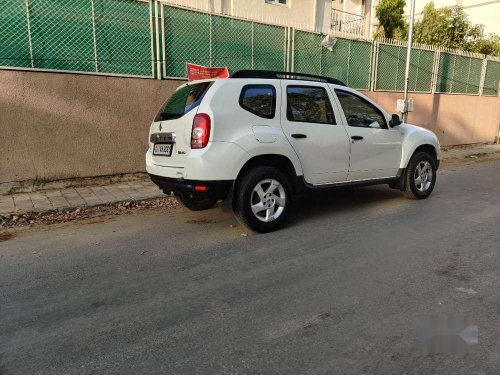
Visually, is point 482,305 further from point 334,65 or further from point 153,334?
point 334,65

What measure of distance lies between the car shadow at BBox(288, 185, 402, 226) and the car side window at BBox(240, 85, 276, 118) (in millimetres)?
1372

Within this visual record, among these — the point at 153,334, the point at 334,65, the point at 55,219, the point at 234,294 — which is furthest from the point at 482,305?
the point at 334,65

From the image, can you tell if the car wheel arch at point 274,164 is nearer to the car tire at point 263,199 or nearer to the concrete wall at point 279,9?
the car tire at point 263,199

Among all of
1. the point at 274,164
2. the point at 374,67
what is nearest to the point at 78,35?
the point at 274,164

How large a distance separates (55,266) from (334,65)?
904 centimetres

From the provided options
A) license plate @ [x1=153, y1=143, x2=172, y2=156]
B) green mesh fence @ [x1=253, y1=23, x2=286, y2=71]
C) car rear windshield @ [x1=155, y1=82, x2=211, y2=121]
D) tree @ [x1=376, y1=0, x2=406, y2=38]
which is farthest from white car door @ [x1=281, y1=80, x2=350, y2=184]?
tree @ [x1=376, y1=0, x2=406, y2=38]

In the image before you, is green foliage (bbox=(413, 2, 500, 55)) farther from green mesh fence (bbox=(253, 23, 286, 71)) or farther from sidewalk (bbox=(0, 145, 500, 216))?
sidewalk (bbox=(0, 145, 500, 216))

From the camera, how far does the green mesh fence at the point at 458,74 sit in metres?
14.1

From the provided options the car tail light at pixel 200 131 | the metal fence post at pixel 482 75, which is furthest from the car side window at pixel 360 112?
the metal fence post at pixel 482 75

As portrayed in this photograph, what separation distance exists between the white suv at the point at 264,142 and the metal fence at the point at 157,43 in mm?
3001

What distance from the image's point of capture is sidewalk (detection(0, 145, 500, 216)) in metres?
6.18

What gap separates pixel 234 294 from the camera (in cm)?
349

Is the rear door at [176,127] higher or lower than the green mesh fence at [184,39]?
lower

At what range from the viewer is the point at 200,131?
14.9 feet
